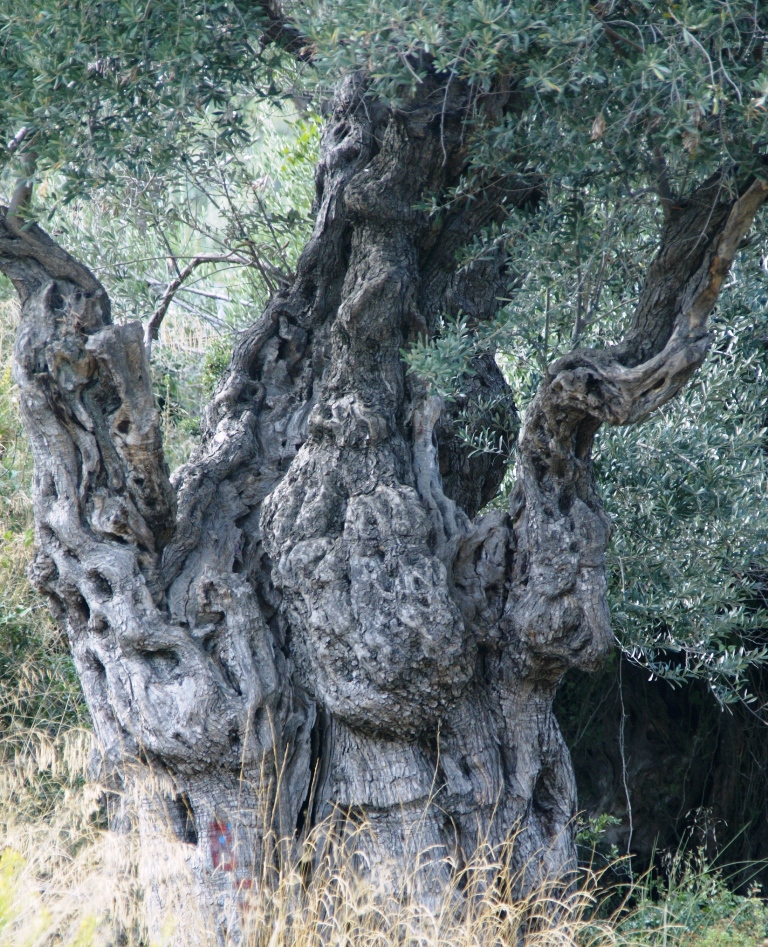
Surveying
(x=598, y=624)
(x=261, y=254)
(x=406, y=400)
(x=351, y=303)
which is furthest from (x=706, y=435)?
(x=261, y=254)

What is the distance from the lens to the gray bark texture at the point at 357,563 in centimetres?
424

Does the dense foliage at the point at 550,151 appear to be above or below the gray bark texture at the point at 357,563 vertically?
above

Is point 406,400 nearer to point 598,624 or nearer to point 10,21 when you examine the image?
point 598,624

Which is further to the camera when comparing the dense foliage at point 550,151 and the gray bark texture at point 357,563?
the gray bark texture at point 357,563

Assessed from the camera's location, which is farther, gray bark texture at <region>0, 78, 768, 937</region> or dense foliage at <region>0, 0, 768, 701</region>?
gray bark texture at <region>0, 78, 768, 937</region>

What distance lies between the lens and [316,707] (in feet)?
15.6

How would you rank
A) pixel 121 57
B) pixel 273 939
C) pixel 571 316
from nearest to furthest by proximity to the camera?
pixel 273 939, pixel 121 57, pixel 571 316

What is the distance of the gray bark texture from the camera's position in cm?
424

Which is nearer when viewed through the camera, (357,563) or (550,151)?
(550,151)

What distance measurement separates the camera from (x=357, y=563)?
436 centimetres

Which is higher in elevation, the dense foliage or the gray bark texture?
the dense foliage

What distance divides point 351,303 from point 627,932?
3731mm

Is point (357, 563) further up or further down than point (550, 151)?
further down

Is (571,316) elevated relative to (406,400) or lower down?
elevated
